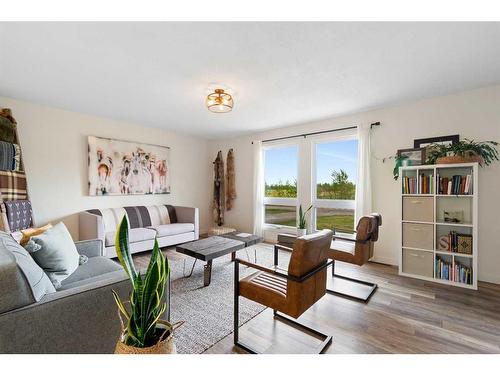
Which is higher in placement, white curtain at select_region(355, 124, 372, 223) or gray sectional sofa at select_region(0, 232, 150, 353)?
white curtain at select_region(355, 124, 372, 223)

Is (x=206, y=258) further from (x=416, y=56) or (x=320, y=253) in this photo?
(x=416, y=56)

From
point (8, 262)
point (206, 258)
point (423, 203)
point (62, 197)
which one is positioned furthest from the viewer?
point (62, 197)

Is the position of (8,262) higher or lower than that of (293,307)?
higher

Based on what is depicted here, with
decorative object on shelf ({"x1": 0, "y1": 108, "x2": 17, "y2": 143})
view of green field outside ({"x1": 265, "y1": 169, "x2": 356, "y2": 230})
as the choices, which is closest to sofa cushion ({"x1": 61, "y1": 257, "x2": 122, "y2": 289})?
decorative object on shelf ({"x1": 0, "y1": 108, "x2": 17, "y2": 143})

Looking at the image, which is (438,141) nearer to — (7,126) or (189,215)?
(189,215)

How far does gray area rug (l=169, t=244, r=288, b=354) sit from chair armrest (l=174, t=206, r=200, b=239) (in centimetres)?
128

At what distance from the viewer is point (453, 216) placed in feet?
9.33

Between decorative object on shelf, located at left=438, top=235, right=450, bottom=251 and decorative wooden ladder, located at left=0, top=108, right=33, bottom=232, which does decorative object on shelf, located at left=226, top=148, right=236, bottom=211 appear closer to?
decorative wooden ladder, located at left=0, top=108, right=33, bottom=232

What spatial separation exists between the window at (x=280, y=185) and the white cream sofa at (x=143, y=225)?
1565 millimetres

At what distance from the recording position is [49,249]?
156 centimetres

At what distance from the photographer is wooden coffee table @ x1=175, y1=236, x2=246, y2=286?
254 cm

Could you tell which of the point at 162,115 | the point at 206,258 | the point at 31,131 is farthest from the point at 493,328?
the point at 31,131
